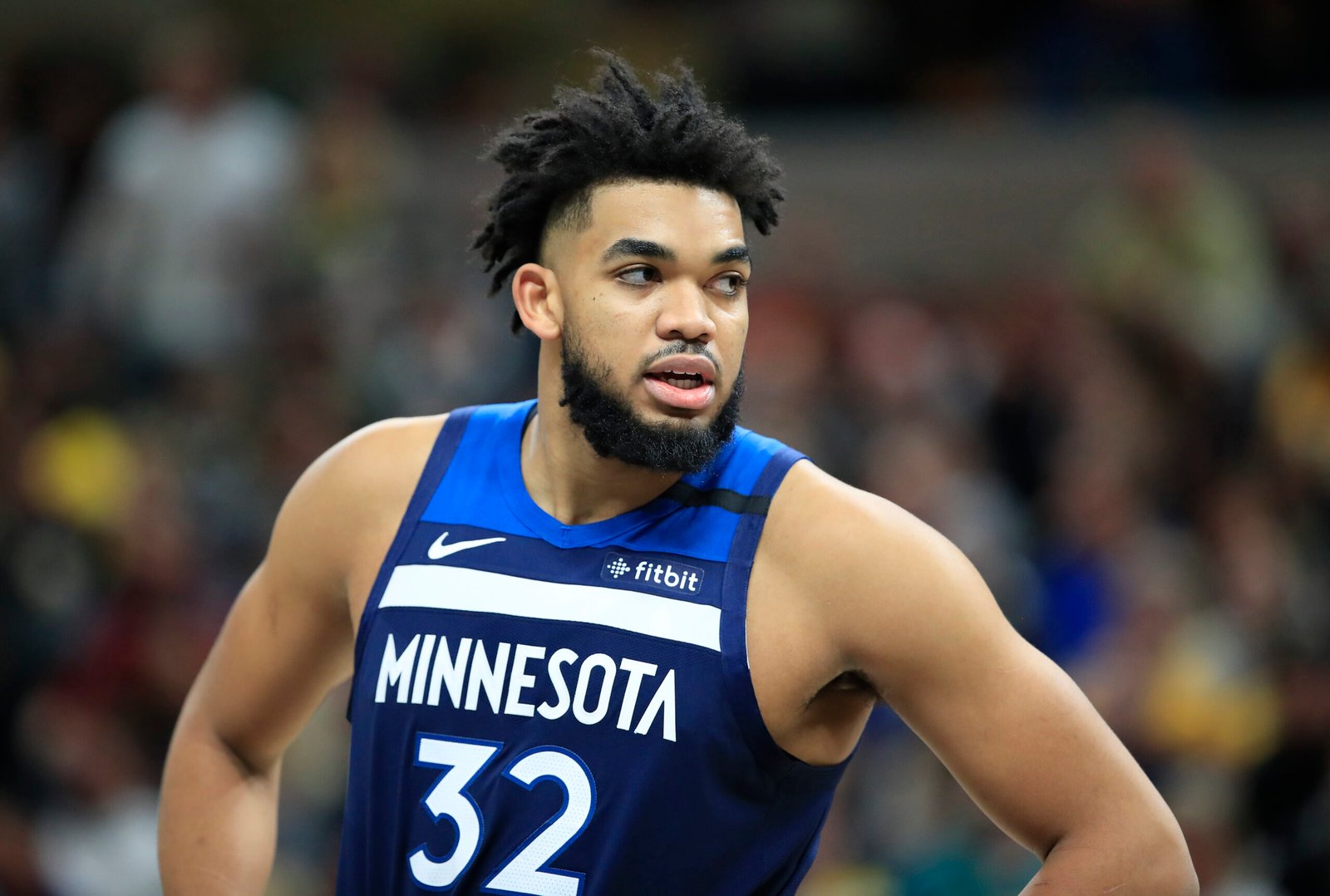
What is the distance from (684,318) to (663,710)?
693mm

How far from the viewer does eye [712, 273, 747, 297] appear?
10.3ft

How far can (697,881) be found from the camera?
304 centimetres

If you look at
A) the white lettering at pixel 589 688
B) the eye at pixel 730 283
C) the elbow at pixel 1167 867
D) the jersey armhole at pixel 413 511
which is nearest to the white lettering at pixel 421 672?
the jersey armhole at pixel 413 511

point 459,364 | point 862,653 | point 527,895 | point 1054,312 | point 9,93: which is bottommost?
point 527,895

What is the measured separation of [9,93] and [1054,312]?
604 cm

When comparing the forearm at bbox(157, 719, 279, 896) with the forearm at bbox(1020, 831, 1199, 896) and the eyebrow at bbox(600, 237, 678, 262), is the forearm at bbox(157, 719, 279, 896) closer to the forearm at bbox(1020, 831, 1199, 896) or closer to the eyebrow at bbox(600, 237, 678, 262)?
the eyebrow at bbox(600, 237, 678, 262)

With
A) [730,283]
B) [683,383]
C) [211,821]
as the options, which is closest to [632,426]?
[683,383]

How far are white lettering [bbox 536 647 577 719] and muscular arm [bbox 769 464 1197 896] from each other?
0.46 m

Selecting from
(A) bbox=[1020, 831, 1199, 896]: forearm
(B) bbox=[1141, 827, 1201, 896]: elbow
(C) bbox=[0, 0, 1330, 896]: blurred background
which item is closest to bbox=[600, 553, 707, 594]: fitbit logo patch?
(A) bbox=[1020, 831, 1199, 896]: forearm

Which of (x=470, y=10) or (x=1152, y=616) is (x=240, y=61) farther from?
(x=1152, y=616)

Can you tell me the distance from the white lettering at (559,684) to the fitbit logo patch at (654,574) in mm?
163

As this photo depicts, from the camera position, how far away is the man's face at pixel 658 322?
3.07m

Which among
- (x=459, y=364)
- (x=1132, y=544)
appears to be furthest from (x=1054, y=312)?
(x=459, y=364)

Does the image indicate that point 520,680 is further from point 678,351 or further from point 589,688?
point 678,351
